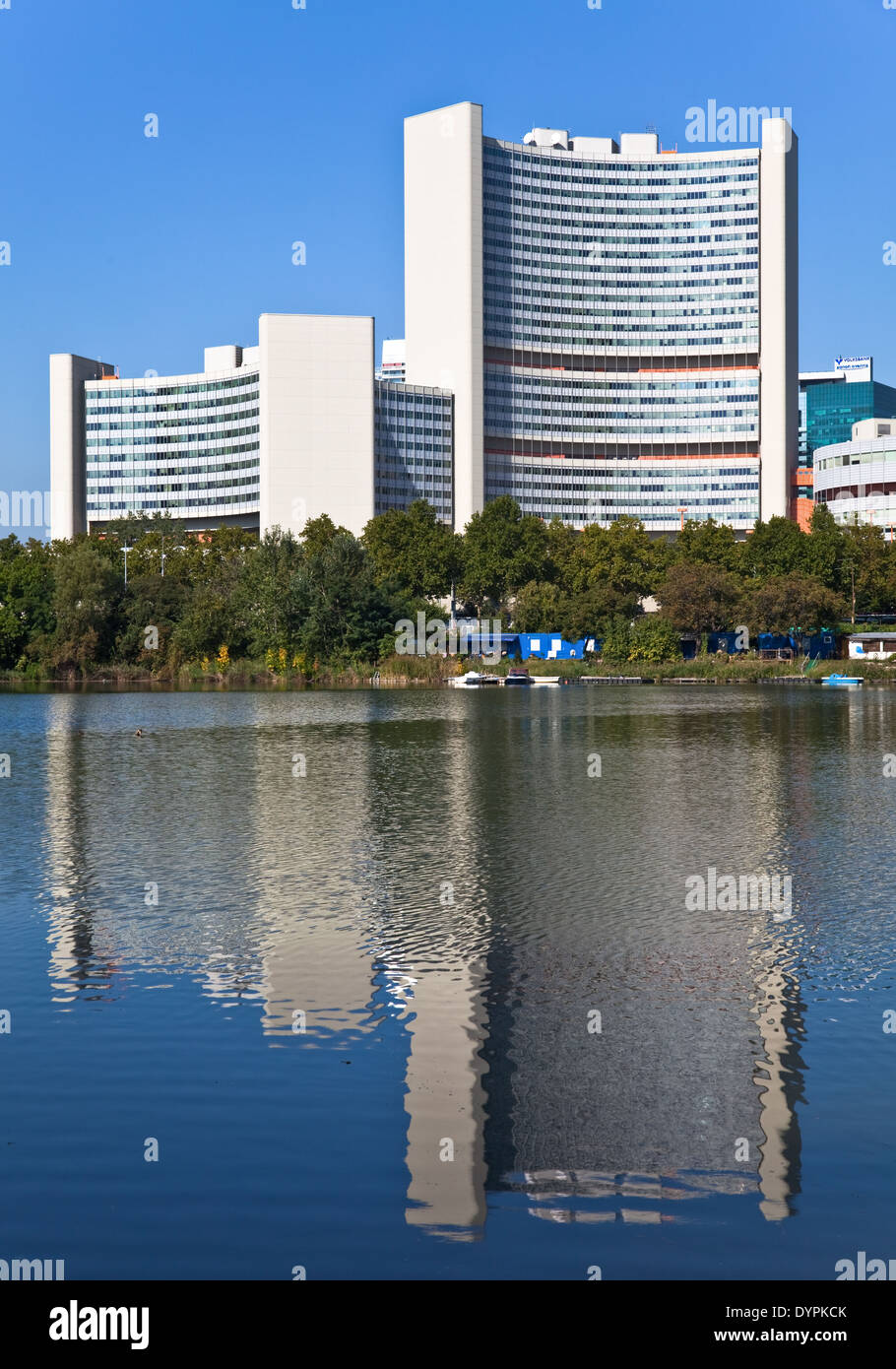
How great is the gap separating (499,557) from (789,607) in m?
37.8

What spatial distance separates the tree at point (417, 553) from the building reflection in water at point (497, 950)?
122m

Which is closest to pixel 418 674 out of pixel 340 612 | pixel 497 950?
pixel 340 612

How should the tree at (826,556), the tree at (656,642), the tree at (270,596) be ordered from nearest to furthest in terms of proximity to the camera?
the tree at (270,596) → the tree at (656,642) → the tree at (826,556)

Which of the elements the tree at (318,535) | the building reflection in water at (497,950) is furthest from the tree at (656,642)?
the building reflection in water at (497,950)

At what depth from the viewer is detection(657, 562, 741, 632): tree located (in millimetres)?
136375

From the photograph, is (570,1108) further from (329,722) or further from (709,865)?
(329,722)

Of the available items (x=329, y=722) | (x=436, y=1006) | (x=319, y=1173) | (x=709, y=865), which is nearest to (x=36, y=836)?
(x=709, y=865)

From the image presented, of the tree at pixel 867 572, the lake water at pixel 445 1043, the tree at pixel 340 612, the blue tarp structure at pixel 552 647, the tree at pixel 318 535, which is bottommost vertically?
the lake water at pixel 445 1043

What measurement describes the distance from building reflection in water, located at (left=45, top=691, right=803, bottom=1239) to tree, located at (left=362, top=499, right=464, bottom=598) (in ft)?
400

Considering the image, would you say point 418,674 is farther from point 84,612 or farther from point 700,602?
point 84,612

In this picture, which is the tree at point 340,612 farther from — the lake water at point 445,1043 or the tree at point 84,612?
the lake water at point 445,1043

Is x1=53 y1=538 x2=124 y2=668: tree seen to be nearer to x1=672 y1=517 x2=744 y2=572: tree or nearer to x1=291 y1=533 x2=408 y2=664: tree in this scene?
x1=291 y1=533 x2=408 y2=664: tree

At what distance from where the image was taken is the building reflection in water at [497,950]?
952 cm
